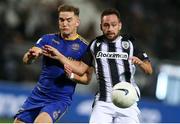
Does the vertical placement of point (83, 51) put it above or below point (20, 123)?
above

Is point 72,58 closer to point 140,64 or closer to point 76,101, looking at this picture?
point 140,64

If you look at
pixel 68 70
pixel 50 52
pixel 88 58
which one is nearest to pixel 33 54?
pixel 50 52

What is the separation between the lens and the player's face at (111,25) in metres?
9.92

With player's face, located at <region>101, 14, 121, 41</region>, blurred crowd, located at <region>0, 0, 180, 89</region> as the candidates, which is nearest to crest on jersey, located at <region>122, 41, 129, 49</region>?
player's face, located at <region>101, 14, 121, 41</region>

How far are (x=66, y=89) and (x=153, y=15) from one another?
12.5 m

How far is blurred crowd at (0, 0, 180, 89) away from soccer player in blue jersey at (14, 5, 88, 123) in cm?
947

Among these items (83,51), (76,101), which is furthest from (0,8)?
(83,51)

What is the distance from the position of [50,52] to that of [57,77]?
447 mm

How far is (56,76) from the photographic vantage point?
33.4ft

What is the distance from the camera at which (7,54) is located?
19797 mm

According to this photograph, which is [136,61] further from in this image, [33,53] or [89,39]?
[89,39]

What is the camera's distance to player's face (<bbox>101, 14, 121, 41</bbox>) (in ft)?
32.6

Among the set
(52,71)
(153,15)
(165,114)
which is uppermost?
(52,71)

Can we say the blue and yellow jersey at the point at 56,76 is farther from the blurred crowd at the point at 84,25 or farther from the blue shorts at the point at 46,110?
the blurred crowd at the point at 84,25
